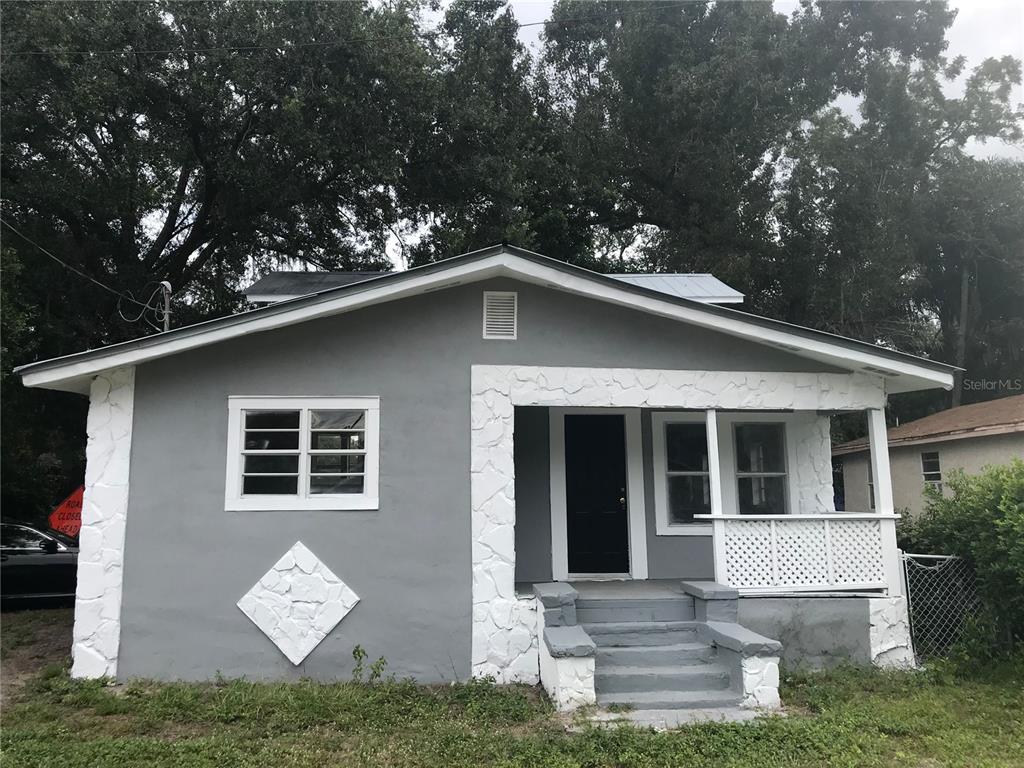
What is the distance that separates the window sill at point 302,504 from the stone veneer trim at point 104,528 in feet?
3.46

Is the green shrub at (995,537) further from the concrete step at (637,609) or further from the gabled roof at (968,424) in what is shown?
the gabled roof at (968,424)

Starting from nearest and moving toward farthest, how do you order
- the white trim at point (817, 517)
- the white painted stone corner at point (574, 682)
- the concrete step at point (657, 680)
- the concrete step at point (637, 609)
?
the white painted stone corner at point (574, 682) < the concrete step at point (657, 680) < the concrete step at point (637, 609) < the white trim at point (817, 517)

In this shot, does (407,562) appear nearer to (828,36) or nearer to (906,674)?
(906,674)

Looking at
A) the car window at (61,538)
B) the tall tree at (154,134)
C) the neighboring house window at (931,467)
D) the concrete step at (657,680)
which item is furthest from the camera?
the neighboring house window at (931,467)

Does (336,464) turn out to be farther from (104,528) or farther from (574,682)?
(574,682)

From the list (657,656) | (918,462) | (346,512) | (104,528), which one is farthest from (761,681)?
(918,462)

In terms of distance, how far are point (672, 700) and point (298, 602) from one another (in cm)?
355

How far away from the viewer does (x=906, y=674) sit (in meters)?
7.12

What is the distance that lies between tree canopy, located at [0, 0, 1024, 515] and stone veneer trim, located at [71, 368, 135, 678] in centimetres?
606

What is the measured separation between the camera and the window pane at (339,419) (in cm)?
739

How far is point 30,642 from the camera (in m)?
8.40

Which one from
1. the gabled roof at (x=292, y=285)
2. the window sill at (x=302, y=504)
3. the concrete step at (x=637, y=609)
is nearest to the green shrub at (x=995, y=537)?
the concrete step at (x=637, y=609)

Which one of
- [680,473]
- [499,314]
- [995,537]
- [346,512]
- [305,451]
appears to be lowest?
[995,537]

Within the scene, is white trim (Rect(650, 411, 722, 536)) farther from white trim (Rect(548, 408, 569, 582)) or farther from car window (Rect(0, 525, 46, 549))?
car window (Rect(0, 525, 46, 549))
